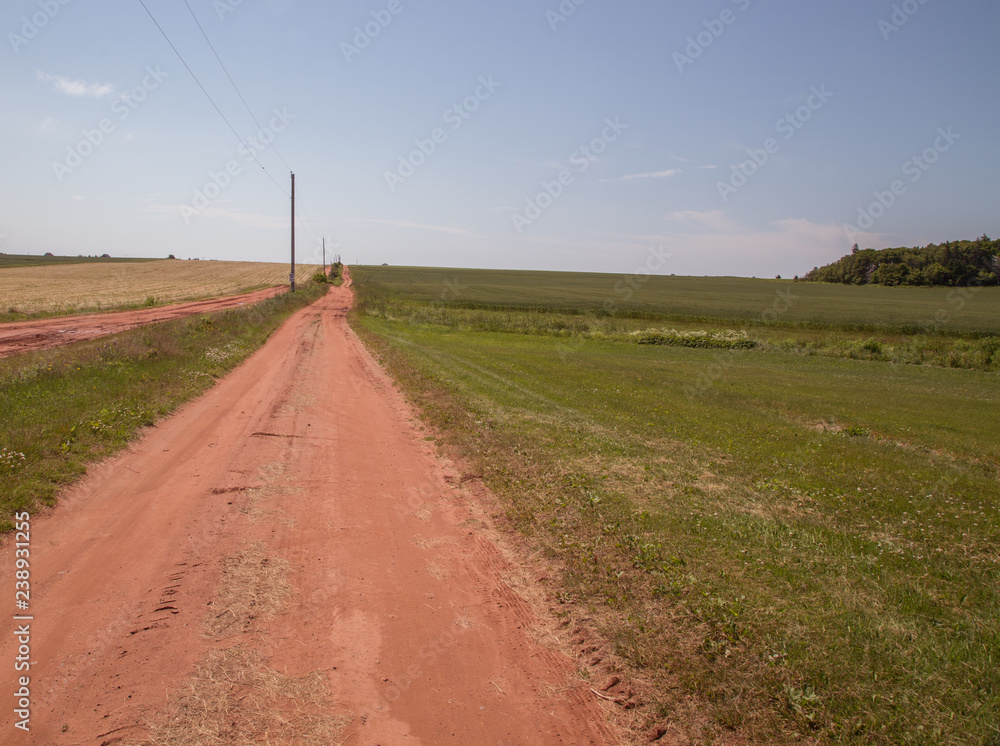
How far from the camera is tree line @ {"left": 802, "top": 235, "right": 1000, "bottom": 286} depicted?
96.6 metres

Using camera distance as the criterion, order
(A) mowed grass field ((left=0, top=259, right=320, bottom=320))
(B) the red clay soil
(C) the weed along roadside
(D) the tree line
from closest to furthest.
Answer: (C) the weed along roadside
(B) the red clay soil
(A) mowed grass field ((left=0, top=259, right=320, bottom=320))
(D) the tree line

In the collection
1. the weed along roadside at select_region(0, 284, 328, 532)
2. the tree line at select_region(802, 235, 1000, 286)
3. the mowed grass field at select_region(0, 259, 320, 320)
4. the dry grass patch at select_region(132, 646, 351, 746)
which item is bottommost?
the dry grass patch at select_region(132, 646, 351, 746)

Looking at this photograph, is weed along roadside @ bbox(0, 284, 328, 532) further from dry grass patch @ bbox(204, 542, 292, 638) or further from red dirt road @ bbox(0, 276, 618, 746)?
dry grass patch @ bbox(204, 542, 292, 638)

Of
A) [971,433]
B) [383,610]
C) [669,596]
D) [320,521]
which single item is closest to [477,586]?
[383,610]

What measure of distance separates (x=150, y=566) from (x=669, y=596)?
5046 millimetres

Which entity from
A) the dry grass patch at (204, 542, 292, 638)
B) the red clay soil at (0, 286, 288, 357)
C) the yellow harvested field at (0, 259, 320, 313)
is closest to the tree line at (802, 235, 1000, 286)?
the yellow harvested field at (0, 259, 320, 313)

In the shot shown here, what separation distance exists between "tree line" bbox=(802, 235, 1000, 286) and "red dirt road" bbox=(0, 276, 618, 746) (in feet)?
405

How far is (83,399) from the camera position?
988cm

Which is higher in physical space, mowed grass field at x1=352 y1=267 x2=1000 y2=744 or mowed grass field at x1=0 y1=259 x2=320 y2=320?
mowed grass field at x1=0 y1=259 x2=320 y2=320

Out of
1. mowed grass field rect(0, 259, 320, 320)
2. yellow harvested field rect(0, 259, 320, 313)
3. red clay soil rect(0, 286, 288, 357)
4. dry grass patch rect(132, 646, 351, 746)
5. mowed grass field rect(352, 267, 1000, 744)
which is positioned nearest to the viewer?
dry grass patch rect(132, 646, 351, 746)

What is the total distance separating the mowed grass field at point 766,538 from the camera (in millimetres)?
3791

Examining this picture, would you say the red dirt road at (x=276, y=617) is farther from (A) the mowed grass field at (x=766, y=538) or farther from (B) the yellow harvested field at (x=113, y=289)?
(B) the yellow harvested field at (x=113, y=289)

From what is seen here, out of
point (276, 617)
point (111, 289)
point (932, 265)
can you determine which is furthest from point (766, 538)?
point (932, 265)

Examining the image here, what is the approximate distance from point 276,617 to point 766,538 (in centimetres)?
556
